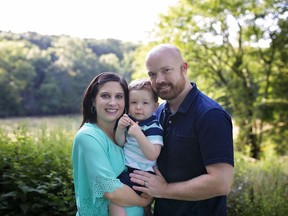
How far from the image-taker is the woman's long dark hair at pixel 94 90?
2064 mm

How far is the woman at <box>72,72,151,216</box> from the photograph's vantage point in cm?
180

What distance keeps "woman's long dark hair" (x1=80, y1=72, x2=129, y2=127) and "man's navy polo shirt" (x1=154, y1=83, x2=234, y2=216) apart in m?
0.40

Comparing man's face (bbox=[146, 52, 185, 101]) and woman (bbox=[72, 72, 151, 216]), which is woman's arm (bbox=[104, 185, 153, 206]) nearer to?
woman (bbox=[72, 72, 151, 216])

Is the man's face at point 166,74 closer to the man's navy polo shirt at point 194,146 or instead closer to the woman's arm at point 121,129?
the man's navy polo shirt at point 194,146

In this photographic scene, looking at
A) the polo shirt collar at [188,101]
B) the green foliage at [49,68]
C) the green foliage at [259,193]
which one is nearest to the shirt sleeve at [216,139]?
the polo shirt collar at [188,101]

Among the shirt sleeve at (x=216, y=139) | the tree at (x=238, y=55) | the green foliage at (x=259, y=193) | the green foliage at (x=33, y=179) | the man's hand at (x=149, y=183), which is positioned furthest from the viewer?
the tree at (x=238, y=55)

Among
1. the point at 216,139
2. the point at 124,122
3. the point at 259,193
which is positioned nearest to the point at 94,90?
the point at 124,122

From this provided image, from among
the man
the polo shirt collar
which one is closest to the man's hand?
the man

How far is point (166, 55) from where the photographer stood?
6.66 ft

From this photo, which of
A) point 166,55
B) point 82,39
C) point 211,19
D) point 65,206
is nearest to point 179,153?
point 166,55

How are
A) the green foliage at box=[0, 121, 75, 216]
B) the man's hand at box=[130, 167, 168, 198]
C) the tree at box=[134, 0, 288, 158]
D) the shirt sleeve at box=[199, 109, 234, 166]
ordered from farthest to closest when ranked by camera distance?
1. the tree at box=[134, 0, 288, 158]
2. the green foliage at box=[0, 121, 75, 216]
3. the man's hand at box=[130, 167, 168, 198]
4. the shirt sleeve at box=[199, 109, 234, 166]

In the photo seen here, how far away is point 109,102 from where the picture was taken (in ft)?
6.59

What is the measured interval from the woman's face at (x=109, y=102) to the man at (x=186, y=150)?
26cm

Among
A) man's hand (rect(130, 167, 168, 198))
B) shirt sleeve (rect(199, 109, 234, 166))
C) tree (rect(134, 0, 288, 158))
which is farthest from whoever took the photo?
tree (rect(134, 0, 288, 158))
